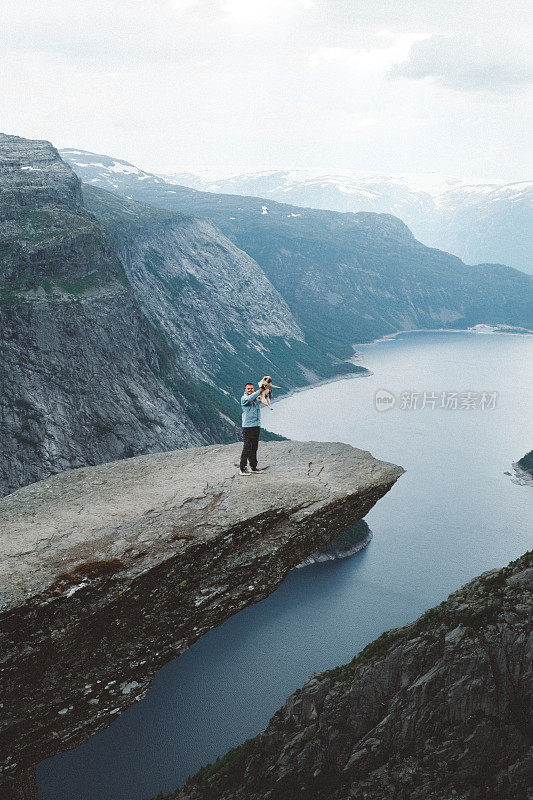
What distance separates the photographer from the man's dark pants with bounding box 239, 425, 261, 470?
2425 centimetres

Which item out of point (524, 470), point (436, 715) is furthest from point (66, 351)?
point (524, 470)

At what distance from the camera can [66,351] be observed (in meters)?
98.6

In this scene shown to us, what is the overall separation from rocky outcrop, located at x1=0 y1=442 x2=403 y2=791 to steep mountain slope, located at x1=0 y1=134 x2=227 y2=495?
67.4 metres

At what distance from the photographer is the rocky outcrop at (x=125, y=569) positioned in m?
18.3

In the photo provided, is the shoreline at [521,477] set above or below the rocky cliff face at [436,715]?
below

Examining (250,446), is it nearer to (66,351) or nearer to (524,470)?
(66,351)

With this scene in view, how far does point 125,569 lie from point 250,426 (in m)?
8.08

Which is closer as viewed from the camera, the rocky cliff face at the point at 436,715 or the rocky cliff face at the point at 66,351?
the rocky cliff face at the point at 436,715

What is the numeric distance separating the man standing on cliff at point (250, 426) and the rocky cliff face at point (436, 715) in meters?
24.1

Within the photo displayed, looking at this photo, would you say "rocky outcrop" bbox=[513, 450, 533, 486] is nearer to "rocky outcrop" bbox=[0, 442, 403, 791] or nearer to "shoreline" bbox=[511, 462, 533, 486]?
"shoreline" bbox=[511, 462, 533, 486]

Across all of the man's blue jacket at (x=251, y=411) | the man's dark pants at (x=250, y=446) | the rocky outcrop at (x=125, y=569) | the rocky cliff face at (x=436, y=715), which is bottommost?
the rocky cliff face at (x=436, y=715)

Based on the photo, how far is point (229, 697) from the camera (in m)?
82.7

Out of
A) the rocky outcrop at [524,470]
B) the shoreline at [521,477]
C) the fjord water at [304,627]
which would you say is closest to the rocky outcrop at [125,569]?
the fjord water at [304,627]

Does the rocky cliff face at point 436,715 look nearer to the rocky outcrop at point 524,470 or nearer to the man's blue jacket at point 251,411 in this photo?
the man's blue jacket at point 251,411
